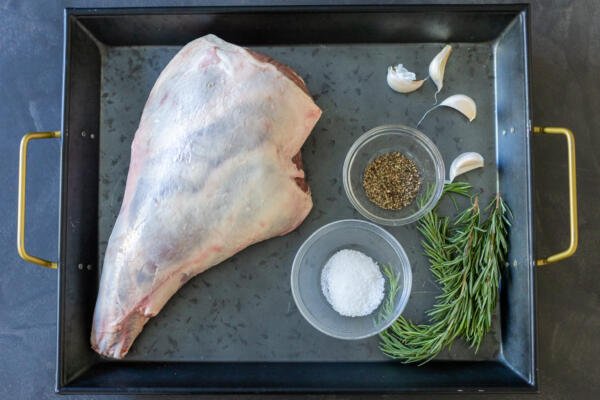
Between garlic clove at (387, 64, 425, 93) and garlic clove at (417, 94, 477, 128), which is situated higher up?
garlic clove at (387, 64, 425, 93)

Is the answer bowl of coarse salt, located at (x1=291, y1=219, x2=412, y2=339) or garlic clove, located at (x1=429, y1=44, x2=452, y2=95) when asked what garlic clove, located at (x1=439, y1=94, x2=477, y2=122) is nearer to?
garlic clove, located at (x1=429, y1=44, x2=452, y2=95)

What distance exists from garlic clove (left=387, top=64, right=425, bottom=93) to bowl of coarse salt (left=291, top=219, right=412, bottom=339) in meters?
0.35

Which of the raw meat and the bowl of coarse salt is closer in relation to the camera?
the raw meat

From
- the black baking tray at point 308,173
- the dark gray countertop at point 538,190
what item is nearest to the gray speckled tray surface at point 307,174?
the black baking tray at point 308,173

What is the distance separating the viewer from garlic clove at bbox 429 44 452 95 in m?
1.36

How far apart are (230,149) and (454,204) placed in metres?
0.59

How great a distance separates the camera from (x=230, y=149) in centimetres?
119

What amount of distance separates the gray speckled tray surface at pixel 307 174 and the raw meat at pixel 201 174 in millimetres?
90

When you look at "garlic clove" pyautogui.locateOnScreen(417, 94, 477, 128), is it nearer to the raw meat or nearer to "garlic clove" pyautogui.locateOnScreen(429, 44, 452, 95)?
"garlic clove" pyautogui.locateOnScreen(429, 44, 452, 95)

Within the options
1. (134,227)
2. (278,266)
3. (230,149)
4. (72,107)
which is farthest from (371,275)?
(72,107)

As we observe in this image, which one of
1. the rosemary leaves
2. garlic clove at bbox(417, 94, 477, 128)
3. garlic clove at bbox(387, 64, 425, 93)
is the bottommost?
the rosemary leaves

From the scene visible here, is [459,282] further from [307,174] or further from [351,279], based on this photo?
[307,174]

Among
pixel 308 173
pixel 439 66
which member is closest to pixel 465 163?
pixel 439 66

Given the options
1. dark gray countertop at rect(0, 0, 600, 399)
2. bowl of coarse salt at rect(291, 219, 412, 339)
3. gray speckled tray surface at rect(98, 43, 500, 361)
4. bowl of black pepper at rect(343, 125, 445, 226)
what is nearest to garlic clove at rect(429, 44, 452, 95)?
gray speckled tray surface at rect(98, 43, 500, 361)
